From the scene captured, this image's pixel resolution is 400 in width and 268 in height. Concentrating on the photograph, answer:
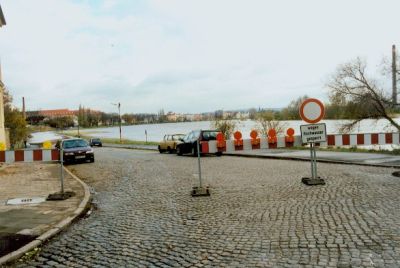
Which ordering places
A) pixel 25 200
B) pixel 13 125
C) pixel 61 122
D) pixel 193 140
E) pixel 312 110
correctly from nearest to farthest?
pixel 25 200 < pixel 312 110 < pixel 193 140 < pixel 13 125 < pixel 61 122

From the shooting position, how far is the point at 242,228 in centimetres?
659

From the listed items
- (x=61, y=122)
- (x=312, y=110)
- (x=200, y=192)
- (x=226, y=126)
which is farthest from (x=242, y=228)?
(x=61, y=122)

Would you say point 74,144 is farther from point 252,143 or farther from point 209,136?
point 252,143

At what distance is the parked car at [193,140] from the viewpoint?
25.5 m

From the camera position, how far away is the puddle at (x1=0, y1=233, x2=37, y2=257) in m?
5.73

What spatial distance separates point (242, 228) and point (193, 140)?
65.8 feet

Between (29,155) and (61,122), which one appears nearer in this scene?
(29,155)

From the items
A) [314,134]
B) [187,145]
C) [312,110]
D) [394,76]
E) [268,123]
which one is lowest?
[187,145]

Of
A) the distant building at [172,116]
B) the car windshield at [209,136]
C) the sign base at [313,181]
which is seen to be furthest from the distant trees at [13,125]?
the distant building at [172,116]

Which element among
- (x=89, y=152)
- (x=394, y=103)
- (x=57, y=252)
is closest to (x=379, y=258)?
(x=57, y=252)

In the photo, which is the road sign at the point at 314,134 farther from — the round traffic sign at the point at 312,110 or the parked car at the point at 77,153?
the parked car at the point at 77,153

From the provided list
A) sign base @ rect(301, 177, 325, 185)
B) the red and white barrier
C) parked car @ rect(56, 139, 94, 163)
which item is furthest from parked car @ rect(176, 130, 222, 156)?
the red and white barrier

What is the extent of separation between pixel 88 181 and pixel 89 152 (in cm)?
957

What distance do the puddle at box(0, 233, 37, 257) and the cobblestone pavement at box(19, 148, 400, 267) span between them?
334 millimetres
